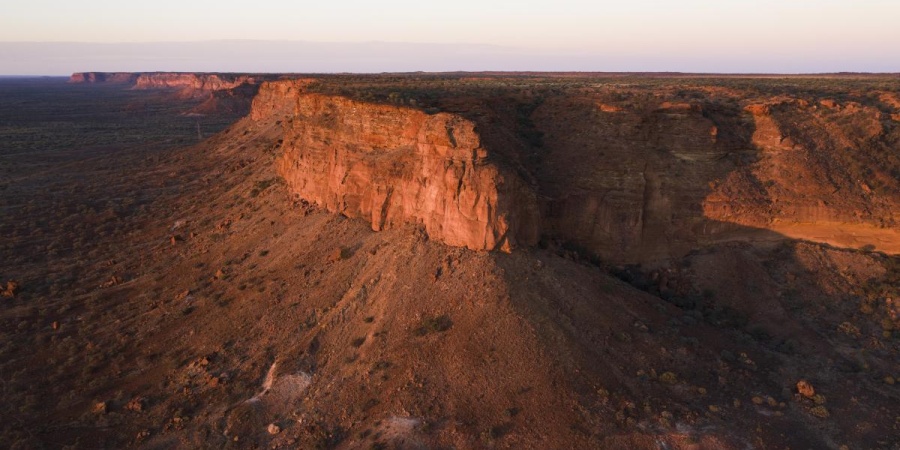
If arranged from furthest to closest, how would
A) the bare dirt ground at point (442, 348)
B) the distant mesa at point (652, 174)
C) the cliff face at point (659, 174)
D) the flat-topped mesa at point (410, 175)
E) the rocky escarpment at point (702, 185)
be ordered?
the rocky escarpment at point (702, 185)
the cliff face at point (659, 174)
the distant mesa at point (652, 174)
the flat-topped mesa at point (410, 175)
the bare dirt ground at point (442, 348)

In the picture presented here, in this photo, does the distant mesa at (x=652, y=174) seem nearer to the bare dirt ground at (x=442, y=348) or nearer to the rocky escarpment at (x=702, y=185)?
the rocky escarpment at (x=702, y=185)

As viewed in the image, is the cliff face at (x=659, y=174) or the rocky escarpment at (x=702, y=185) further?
the rocky escarpment at (x=702, y=185)

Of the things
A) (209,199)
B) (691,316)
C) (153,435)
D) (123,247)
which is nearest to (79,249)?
(123,247)

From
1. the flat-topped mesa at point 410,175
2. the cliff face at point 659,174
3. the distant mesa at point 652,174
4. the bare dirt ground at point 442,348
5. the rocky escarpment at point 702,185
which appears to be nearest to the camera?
the bare dirt ground at point 442,348

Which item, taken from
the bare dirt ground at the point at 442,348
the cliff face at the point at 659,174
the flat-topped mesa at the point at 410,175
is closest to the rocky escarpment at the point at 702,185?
the cliff face at the point at 659,174

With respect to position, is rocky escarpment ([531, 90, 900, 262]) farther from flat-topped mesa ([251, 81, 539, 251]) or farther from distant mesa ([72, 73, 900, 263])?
flat-topped mesa ([251, 81, 539, 251])
